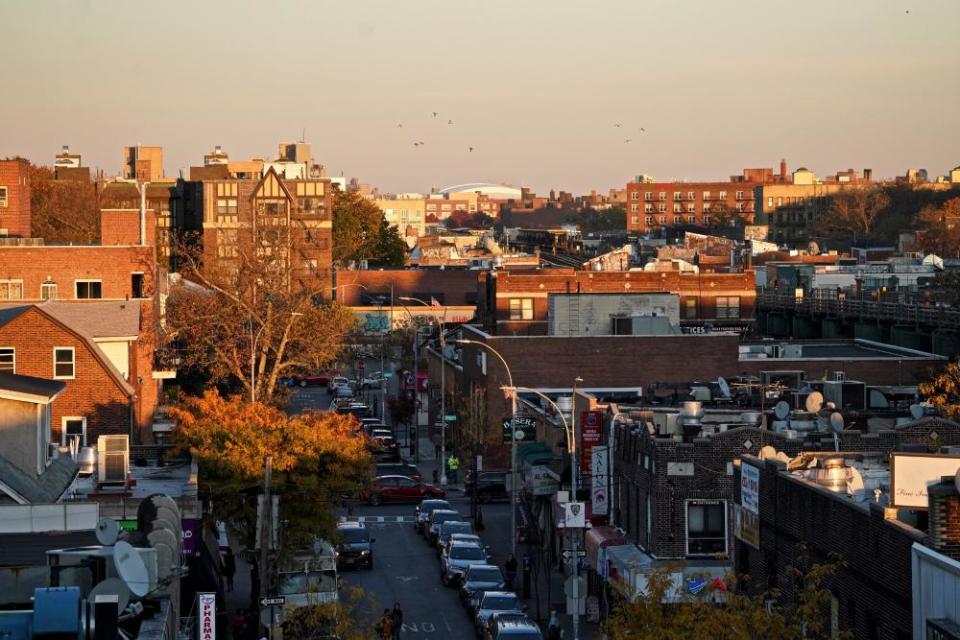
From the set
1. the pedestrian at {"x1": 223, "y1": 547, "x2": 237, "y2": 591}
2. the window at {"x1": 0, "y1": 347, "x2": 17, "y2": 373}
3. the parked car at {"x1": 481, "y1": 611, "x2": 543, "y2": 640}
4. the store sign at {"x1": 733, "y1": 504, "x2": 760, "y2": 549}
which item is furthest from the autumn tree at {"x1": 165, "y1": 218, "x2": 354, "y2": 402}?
the store sign at {"x1": 733, "y1": 504, "x2": 760, "y2": 549}

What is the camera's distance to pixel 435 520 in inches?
2394

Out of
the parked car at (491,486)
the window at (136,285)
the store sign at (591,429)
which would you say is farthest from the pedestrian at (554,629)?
the parked car at (491,486)

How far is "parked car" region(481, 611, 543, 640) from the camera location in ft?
131

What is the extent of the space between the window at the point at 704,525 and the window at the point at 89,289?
2720cm

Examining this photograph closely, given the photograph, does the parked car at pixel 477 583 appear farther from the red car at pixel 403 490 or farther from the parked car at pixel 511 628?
the red car at pixel 403 490

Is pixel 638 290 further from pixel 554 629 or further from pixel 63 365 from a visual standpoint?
pixel 554 629

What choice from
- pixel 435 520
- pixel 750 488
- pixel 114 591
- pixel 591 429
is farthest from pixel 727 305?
pixel 114 591

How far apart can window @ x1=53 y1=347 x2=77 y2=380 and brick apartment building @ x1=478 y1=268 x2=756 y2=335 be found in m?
43.4

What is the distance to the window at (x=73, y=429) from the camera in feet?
162

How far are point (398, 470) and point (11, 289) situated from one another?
1890 cm

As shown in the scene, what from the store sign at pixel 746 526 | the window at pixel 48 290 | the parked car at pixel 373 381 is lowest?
the parked car at pixel 373 381

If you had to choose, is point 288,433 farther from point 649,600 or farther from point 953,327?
point 953,327

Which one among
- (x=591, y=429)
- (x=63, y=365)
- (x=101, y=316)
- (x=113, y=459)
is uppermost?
(x=101, y=316)

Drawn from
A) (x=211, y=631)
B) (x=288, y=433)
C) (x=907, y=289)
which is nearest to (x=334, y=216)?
(x=907, y=289)
